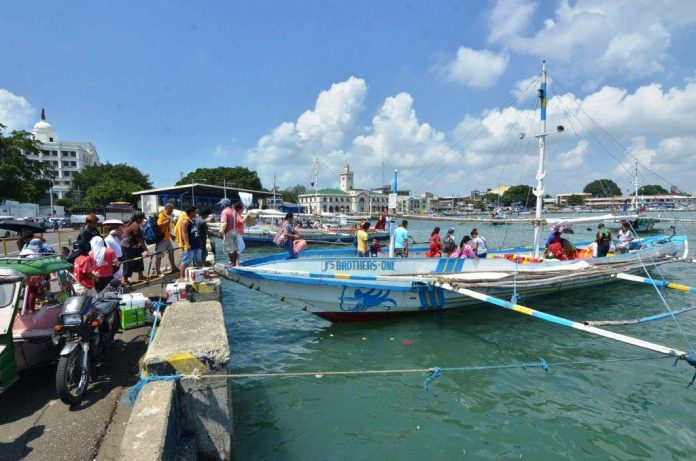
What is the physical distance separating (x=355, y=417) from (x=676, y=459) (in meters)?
4.23

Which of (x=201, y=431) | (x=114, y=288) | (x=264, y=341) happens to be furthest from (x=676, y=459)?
(x=114, y=288)

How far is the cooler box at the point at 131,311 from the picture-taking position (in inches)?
253

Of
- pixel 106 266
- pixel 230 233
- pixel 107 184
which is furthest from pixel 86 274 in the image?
pixel 107 184

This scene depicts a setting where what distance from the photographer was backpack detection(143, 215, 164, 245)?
1022 cm

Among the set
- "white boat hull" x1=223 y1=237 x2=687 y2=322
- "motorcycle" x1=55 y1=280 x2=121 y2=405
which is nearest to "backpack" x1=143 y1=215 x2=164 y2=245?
"white boat hull" x1=223 y1=237 x2=687 y2=322

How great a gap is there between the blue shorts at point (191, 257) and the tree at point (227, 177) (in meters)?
91.1

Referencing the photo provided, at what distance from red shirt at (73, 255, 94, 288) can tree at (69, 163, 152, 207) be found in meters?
72.1

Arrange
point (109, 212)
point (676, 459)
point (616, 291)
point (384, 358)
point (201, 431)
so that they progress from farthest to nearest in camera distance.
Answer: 1. point (109, 212)
2. point (616, 291)
3. point (384, 358)
4. point (676, 459)
5. point (201, 431)

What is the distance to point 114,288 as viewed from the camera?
7.17 meters

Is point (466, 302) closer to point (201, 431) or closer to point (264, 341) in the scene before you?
point (264, 341)

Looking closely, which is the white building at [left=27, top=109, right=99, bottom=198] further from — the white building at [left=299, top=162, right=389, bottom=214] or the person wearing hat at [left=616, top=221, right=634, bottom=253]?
the person wearing hat at [left=616, top=221, right=634, bottom=253]

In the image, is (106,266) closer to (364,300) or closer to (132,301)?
(132,301)

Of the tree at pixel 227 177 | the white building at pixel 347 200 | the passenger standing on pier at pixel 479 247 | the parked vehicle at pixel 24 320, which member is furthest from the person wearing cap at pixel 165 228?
the white building at pixel 347 200

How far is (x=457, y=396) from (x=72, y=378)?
555 centimetres
